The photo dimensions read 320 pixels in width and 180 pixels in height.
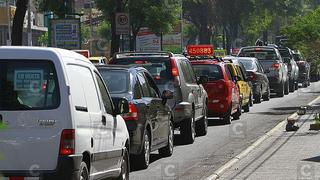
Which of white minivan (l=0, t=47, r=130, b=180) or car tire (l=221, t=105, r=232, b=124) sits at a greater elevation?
white minivan (l=0, t=47, r=130, b=180)

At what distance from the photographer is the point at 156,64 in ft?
54.8

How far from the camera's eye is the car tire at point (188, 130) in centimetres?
1728

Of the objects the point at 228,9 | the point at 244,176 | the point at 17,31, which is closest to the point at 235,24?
the point at 228,9

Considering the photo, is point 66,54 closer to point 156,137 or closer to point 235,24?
point 156,137

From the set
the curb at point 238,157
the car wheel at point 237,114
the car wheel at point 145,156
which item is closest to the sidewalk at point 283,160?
the curb at point 238,157

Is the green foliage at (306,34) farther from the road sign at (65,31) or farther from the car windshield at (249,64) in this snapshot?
the road sign at (65,31)

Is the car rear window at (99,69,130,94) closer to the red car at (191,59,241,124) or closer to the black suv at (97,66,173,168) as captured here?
the black suv at (97,66,173,168)

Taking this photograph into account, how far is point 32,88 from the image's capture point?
838 cm

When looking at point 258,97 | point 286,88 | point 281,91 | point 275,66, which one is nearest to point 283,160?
point 258,97

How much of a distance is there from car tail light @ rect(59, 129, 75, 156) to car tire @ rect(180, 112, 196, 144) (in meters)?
8.98

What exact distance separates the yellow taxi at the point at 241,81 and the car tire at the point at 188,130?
23.3 ft

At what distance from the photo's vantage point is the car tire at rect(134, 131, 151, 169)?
13318 millimetres

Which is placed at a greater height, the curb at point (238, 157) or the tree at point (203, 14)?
the tree at point (203, 14)

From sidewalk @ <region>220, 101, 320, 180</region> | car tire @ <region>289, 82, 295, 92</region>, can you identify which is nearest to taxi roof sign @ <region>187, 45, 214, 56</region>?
car tire @ <region>289, 82, 295, 92</region>
